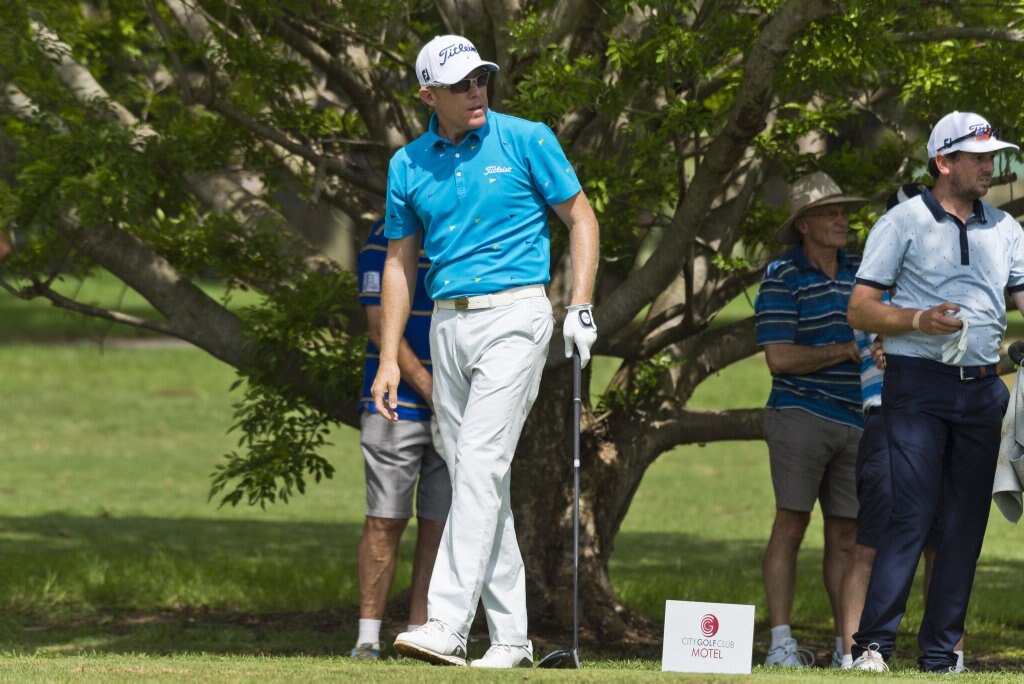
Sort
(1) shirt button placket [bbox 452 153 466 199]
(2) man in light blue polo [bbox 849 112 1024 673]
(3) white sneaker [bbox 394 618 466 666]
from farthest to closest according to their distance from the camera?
(2) man in light blue polo [bbox 849 112 1024 673] → (1) shirt button placket [bbox 452 153 466 199] → (3) white sneaker [bbox 394 618 466 666]

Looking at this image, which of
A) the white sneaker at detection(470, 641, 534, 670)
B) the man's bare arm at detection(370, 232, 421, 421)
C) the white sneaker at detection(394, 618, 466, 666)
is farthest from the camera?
the man's bare arm at detection(370, 232, 421, 421)

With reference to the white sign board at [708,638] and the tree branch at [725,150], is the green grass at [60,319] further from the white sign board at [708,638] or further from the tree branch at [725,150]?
the white sign board at [708,638]

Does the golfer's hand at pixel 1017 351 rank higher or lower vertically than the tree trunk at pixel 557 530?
higher

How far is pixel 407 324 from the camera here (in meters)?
7.00

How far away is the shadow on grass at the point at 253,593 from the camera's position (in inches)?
340

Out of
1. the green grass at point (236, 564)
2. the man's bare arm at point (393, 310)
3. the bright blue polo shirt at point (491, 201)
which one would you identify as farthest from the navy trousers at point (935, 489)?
the man's bare arm at point (393, 310)

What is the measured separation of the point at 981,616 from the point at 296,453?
4.26 m

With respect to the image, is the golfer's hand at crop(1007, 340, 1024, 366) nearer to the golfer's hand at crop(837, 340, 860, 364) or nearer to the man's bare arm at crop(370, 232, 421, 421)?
the golfer's hand at crop(837, 340, 860, 364)

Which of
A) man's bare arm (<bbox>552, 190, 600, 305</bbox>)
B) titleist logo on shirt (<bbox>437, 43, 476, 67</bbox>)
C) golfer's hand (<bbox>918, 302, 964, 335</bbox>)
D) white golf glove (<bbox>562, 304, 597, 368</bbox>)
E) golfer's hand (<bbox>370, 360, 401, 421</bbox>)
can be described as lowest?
golfer's hand (<bbox>370, 360, 401, 421</bbox>)

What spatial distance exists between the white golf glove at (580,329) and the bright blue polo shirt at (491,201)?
0.25 metres

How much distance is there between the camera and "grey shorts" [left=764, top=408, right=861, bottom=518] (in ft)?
24.8

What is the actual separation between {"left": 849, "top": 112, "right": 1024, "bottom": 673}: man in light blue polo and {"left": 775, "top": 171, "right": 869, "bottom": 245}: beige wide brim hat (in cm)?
135

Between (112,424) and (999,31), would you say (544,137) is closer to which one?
(999,31)

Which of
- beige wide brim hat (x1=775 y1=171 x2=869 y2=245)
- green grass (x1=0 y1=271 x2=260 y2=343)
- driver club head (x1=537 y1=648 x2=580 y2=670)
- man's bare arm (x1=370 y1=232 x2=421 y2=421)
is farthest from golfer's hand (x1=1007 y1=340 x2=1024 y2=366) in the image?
green grass (x1=0 y1=271 x2=260 y2=343)
